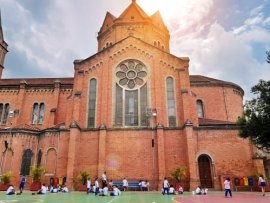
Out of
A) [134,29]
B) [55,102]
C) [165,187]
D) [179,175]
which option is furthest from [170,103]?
[134,29]

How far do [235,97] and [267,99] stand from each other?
18.4 metres

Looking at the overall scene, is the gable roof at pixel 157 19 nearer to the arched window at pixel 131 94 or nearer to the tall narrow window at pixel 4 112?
the arched window at pixel 131 94

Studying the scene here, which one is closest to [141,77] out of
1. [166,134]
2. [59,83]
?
[166,134]

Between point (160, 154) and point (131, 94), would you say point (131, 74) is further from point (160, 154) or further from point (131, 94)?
point (160, 154)

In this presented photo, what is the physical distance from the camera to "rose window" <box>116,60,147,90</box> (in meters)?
31.9

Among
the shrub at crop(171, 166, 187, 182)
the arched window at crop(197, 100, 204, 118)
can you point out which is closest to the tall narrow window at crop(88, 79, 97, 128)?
the shrub at crop(171, 166, 187, 182)

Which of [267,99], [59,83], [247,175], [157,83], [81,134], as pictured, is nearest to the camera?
[267,99]

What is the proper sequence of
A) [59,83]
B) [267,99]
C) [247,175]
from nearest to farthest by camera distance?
[267,99], [247,175], [59,83]

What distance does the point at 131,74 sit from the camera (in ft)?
106

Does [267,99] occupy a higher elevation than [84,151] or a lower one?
higher

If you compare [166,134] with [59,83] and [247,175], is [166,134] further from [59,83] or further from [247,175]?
[59,83]

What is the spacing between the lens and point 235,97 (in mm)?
39281

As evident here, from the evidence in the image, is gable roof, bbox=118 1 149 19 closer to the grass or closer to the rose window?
the rose window

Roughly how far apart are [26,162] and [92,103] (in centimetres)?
1027
